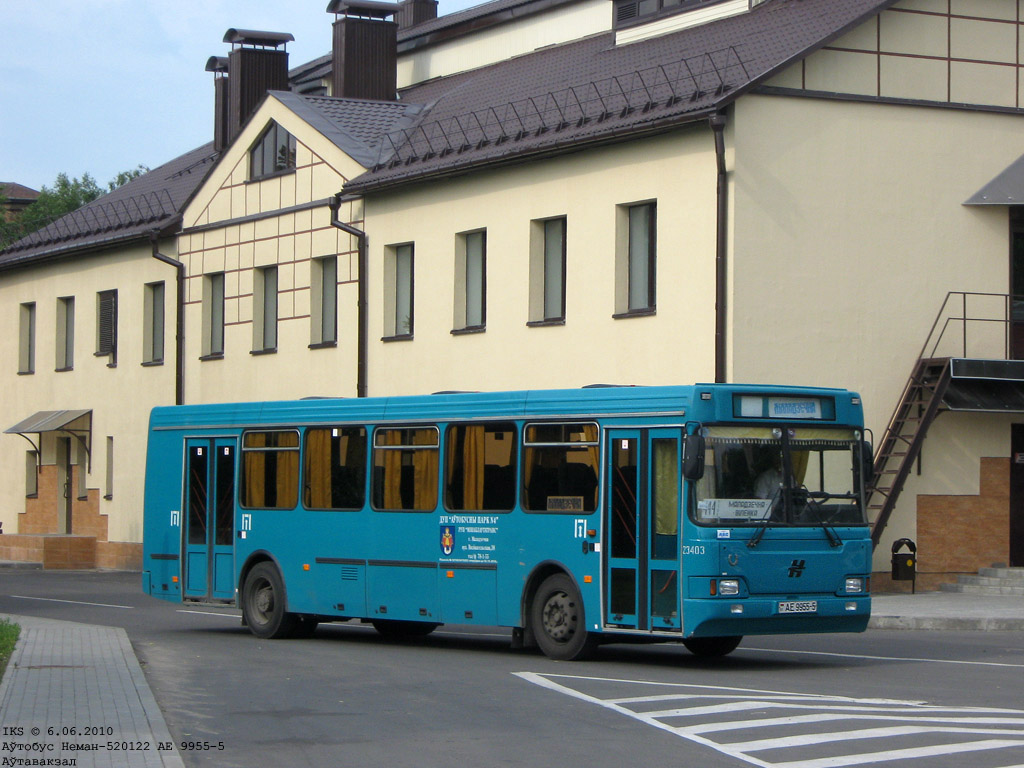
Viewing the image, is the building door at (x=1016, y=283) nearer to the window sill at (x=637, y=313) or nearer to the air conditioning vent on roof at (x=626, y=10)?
the window sill at (x=637, y=313)

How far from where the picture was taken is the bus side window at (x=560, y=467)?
16062 millimetres

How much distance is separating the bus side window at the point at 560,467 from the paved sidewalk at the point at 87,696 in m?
4.20

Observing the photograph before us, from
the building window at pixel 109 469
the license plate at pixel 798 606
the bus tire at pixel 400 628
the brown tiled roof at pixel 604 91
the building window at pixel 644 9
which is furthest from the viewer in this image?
the building window at pixel 109 469

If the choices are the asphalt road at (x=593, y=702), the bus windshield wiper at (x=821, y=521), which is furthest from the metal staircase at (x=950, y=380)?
the bus windshield wiper at (x=821, y=521)

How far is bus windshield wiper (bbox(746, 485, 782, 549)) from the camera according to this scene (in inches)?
597

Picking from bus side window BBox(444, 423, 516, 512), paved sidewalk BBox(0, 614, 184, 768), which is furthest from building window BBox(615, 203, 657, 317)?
paved sidewalk BBox(0, 614, 184, 768)

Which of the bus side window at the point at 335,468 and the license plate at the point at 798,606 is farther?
the bus side window at the point at 335,468

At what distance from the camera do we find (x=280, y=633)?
64.5 ft

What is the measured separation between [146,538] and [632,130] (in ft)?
32.9

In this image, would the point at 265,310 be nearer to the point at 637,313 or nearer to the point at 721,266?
the point at 637,313

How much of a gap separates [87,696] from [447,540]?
581 centimetres

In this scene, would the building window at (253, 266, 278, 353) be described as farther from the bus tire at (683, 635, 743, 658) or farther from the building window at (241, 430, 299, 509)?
the bus tire at (683, 635, 743, 658)

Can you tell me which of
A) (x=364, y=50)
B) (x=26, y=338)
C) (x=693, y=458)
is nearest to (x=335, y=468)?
(x=693, y=458)

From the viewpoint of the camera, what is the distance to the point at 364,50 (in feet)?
129
